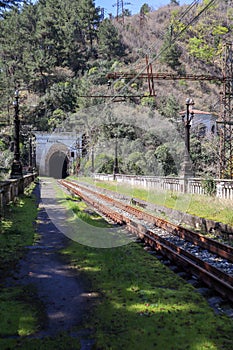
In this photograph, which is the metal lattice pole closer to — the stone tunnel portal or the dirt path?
the dirt path

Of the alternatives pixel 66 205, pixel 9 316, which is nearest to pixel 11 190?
pixel 66 205

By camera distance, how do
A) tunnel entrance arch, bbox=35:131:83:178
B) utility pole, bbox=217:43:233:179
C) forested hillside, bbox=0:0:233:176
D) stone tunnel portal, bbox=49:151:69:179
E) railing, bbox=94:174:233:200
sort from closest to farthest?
1. railing, bbox=94:174:233:200
2. utility pole, bbox=217:43:233:179
3. forested hillside, bbox=0:0:233:176
4. tunnel entrance arch, bbox=35:131:83:178
5. stone tunnel portal, bbox=49:151:69:179

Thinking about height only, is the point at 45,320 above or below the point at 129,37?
below

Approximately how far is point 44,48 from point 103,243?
11554 cm

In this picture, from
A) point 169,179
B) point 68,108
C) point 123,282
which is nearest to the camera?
point 123,282

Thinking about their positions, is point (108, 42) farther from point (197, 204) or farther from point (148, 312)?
point (148, 312)

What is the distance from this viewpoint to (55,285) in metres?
6.33

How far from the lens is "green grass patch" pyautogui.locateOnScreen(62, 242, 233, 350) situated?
4355 mm

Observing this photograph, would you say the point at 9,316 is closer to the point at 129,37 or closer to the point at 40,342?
the point at 40,342

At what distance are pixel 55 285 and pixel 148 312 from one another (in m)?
1.93

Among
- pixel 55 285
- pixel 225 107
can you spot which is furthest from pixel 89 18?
pixel 55 285

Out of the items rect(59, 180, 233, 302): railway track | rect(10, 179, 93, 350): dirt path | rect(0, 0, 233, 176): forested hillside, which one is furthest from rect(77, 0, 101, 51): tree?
rect(10, 179, 93, 350): dirt path

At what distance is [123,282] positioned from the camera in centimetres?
656

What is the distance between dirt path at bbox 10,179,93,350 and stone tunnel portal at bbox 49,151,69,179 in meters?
76.9
